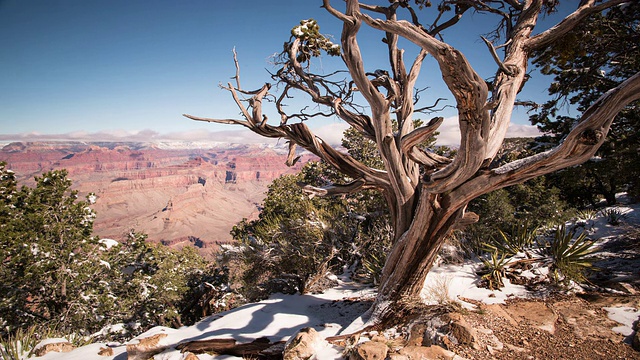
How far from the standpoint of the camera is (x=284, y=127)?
439 centimetres

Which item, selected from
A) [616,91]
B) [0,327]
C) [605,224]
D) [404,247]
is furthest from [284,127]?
[0,327]

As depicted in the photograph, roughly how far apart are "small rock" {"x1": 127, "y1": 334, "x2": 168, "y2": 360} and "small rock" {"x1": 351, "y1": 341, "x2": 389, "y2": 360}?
262cm

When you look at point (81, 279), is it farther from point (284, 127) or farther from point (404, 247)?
point (404, 247)

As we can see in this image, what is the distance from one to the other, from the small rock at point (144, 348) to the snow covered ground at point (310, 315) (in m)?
0.12

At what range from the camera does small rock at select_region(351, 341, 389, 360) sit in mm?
2723

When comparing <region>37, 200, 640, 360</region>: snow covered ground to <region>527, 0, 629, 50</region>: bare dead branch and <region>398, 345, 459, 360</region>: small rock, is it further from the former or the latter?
<region>527, 0, 629, 50</region>: bare dead branch

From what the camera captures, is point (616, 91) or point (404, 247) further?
point (404, 247)

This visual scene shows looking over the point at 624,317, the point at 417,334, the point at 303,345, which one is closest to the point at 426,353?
the point at 417,334

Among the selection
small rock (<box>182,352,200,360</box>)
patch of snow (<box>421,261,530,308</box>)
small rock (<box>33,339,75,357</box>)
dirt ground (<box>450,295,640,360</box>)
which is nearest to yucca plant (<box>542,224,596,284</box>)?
dirt ground (<box>450,295,640,360</box>)

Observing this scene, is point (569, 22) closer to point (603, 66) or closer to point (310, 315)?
point (603, 66)

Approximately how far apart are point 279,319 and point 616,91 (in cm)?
487

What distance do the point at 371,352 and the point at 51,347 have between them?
492 cm

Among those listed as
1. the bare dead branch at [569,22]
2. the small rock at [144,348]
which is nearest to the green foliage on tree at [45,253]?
the small rock at [144,348]

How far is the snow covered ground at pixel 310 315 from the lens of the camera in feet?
12.6
